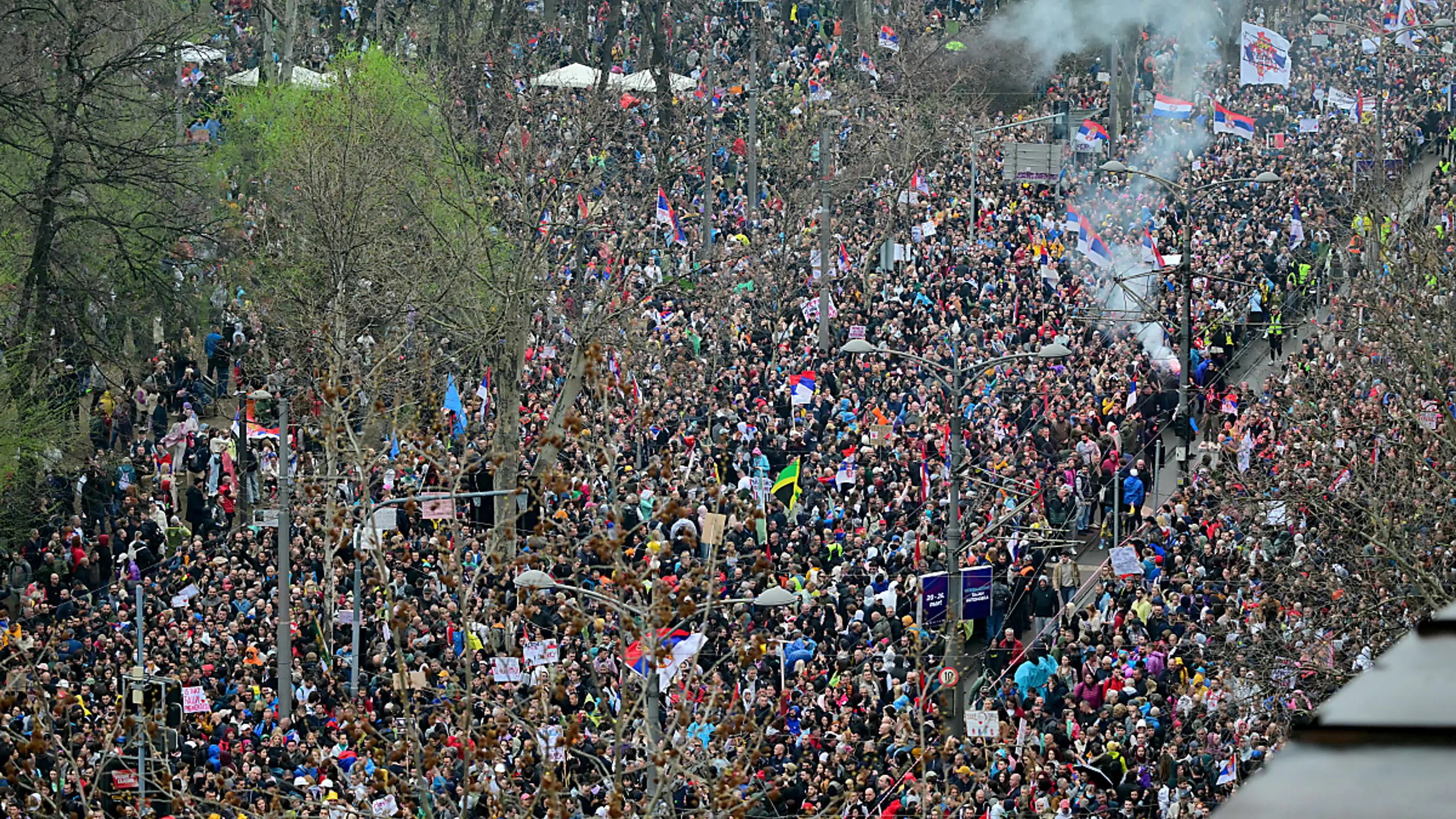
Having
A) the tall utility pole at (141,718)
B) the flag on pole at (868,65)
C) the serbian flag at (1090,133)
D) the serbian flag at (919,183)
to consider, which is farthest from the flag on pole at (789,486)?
the flag on pole at (868,65)

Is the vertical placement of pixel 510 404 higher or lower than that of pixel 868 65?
lower

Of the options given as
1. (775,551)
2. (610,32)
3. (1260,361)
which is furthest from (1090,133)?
(775,551)

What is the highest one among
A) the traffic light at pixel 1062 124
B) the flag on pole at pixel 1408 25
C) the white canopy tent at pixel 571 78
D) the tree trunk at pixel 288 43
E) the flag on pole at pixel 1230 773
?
the flag on pole at pixel 1408 25

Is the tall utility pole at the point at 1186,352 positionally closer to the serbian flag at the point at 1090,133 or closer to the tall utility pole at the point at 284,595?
the tall utility pole at the point at 284,595

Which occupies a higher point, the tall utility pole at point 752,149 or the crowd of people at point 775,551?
the tall utility pole at point 752,149

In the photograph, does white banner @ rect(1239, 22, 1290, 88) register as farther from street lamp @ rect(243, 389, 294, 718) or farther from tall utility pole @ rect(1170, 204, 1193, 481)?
street lamp @ rect(243, 389, 294, 718)

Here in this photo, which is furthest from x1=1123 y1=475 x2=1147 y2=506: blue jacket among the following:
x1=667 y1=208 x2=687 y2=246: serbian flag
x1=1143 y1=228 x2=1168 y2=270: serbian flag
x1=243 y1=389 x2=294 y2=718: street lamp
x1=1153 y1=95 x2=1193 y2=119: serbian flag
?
x1=1153 y1=95 x2=1193 y2=119: serbian flag

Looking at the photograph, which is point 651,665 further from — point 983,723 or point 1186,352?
point 1186,352
